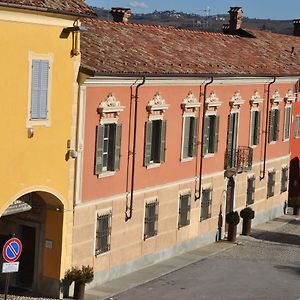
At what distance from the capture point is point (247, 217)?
33.2 m

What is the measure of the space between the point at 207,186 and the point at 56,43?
1173 centimetres

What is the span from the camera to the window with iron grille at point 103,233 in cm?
2403

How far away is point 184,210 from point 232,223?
3.28 m

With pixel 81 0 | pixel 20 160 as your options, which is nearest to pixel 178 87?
pixel 81 0

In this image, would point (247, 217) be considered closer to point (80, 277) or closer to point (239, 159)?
point (239, 159)

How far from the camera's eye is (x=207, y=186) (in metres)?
30.9

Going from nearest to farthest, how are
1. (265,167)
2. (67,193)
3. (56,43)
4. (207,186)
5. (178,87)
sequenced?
1. (56,43)
2. (67,193)
3. (178,87)
4. (207,186)
5. (265,167)

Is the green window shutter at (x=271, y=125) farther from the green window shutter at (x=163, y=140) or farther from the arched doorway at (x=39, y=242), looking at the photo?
the arched doorway at (x=39, y=242)

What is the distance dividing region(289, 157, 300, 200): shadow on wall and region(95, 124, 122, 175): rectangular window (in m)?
19.7

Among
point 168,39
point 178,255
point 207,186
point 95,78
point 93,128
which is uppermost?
point 168,39

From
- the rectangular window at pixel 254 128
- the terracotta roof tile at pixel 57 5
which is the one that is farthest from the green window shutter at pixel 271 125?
the terracotta roof tile at pixel 57 5

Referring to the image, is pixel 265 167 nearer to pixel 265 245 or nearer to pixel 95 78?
pixel 265 245

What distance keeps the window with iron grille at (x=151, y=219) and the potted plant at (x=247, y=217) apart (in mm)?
6998

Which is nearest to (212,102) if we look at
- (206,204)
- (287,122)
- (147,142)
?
(206,204)
